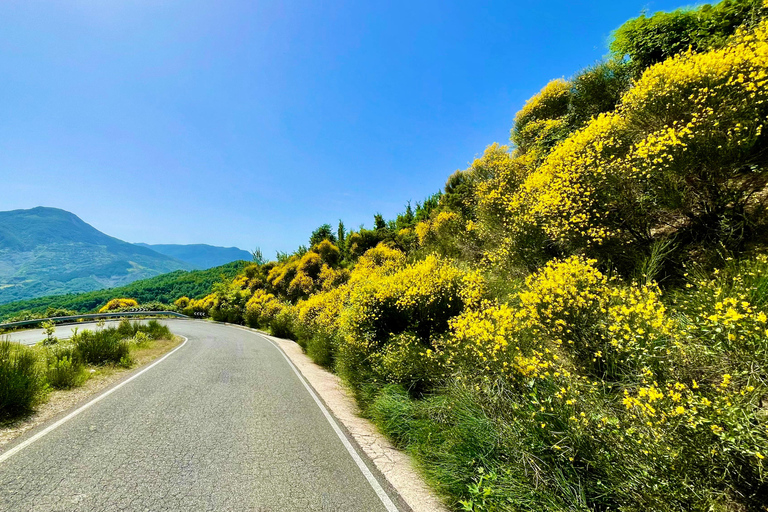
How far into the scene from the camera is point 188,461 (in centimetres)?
387

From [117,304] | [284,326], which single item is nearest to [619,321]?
[284,326]

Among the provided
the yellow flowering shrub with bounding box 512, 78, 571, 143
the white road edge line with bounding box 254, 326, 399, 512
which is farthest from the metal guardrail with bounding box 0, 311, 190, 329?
the yellow flowering shrub with bounding box 512, 78, 571, 143

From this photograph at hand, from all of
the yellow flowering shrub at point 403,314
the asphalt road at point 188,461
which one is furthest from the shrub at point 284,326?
the asphalt road at point 188,461

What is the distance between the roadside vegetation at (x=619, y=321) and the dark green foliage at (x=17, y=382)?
6186mm

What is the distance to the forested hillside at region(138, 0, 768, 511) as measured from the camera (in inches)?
97.0

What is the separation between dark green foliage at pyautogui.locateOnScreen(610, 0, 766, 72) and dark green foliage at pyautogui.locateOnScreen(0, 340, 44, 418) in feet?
52.3

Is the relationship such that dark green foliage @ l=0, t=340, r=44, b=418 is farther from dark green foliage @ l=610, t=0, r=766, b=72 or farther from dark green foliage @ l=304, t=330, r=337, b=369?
dark green foliage @ l=610, t=0, r=766, b=72

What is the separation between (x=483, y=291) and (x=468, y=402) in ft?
10.6

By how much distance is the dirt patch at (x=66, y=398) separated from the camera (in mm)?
4586

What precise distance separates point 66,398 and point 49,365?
5.91 feet

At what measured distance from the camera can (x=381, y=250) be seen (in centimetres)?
2072

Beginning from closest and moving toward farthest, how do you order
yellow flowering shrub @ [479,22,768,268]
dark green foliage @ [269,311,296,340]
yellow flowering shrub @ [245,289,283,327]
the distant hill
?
yellow flowering shrub @ [479,22,768,268], dark green foliage @ [269,311,296,340], yellow flowering shrub @ [245,289,283,327], the distant hill

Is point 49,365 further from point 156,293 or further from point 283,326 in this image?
point 156,293

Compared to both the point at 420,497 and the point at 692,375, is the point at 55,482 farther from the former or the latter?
the point at 692,375
